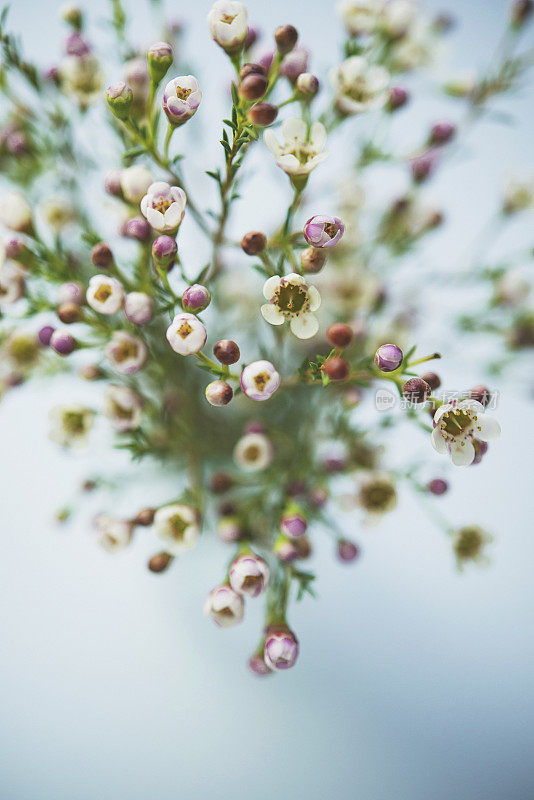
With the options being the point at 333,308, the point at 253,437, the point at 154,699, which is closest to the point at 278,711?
the point at 154,699

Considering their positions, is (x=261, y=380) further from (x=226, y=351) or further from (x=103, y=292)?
(x=103, y=292)

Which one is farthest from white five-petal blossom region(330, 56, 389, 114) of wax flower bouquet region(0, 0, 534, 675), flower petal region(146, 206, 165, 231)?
flower petal region(146, 206, 165, 231)

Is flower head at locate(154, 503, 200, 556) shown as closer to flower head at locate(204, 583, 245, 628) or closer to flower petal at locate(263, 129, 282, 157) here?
flower head at locate(204, 583, 245, 628)

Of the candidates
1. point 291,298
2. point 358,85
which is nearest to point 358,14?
point 358,85

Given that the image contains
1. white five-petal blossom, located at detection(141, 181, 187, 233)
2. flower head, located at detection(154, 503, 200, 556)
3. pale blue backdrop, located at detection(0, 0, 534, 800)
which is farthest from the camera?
pale blue backdrop, located at detection(0, 0, 534, 800)

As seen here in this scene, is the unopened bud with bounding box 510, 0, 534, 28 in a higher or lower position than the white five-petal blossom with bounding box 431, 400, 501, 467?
higher

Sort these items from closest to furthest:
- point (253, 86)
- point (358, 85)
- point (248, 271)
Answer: point (253, 86) < point (358, 85) < point (248, 271)

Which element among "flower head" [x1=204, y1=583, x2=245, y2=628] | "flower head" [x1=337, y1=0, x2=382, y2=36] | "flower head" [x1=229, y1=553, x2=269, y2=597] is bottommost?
"flower head" [x1=204, y1=583, x2=245, y2=628]
